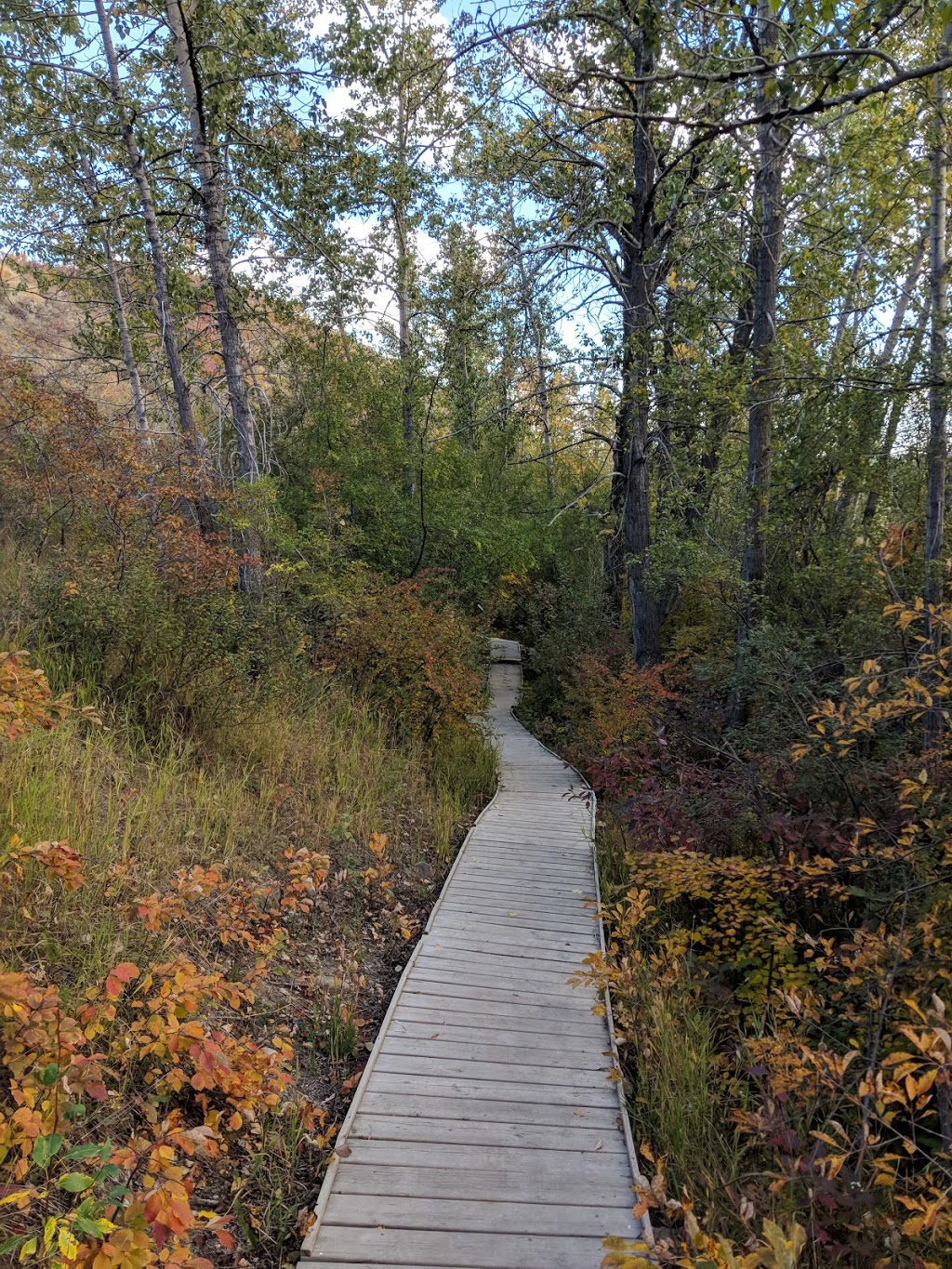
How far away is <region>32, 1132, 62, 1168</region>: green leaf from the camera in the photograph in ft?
5.35

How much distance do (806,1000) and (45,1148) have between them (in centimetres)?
279

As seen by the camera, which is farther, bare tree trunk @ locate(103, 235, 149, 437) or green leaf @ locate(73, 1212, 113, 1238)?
bare tree trunk @ locate(103, 235, 149, 437)

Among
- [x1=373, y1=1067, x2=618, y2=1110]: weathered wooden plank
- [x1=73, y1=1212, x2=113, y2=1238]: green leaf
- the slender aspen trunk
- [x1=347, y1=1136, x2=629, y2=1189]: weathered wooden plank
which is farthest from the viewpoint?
the slender aspen trunk

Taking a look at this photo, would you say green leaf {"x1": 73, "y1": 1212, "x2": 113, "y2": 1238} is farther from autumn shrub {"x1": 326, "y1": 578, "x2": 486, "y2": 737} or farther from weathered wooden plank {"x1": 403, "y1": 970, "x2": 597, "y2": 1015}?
autumn shrub {"x1": 326, "y1": 578, "x2": 486, "y2": 737}

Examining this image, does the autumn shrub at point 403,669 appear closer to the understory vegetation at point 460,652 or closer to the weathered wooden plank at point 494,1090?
the understory vegetation at point 460,652

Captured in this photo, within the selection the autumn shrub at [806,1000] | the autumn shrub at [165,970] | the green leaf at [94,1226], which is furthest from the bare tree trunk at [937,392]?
the green leaf at [94,1226]

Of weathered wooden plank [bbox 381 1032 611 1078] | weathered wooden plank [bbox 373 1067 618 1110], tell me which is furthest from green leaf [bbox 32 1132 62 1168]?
weathered wooden plank [bbox 381 1032 611 1078]

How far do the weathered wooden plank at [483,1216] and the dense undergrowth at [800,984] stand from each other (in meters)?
0.21

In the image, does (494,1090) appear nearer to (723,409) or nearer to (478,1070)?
(478,1070)

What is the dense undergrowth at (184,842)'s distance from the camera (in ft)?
7.33

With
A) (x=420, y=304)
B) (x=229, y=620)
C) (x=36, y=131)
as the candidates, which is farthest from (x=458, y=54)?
(x=420, y=304)

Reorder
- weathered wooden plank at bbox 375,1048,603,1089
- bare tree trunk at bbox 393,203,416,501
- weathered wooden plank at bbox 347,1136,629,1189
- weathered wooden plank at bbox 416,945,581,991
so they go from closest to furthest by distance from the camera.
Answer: weathered wooden plank at bbox 347,1136,629,1189
weathered wooden plank at bbox 375,1048,603,1089
weathered wooden plank at bbox 416,945,581,991
bare tree trunk at bbox 393,203,416,501

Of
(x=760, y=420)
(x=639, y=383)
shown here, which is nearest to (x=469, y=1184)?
(x=760, y=420)

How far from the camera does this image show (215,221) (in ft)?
23.2
